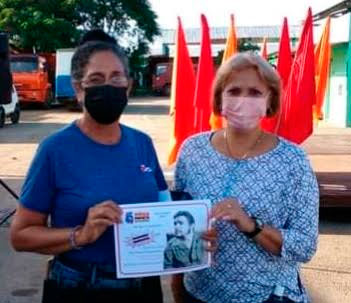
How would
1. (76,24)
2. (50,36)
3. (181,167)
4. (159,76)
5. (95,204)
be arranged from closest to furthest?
(95,204) → (181,167) → (50,36) → (76,24) → (159,76)

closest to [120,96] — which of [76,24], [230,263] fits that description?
[230,263]

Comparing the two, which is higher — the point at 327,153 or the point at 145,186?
the point at 145,186

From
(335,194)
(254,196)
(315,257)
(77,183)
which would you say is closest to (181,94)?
(335,194)

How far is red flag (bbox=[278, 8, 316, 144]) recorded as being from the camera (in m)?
8.04

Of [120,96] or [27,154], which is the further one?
[27,154]

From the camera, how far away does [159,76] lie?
1802 inches

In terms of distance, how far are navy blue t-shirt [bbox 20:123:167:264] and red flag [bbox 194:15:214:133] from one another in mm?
5392

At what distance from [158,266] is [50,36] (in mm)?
35453

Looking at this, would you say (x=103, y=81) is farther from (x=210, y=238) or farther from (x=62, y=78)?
(x=62, y=78)

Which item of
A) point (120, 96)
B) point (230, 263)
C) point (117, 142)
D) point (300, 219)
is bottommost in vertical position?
point (230, 263)

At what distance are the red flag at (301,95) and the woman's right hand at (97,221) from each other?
6048 mm

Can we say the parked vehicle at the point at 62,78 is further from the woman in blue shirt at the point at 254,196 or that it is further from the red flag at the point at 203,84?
the woman in blue shirt at the point at 254,196

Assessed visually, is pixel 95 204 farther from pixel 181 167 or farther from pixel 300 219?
pixel 300 219

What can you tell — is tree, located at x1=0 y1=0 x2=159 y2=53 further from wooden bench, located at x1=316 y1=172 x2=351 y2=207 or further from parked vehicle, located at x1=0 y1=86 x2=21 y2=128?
wooden bench, located at x1=316 y1=172 x2=351 y2=207
